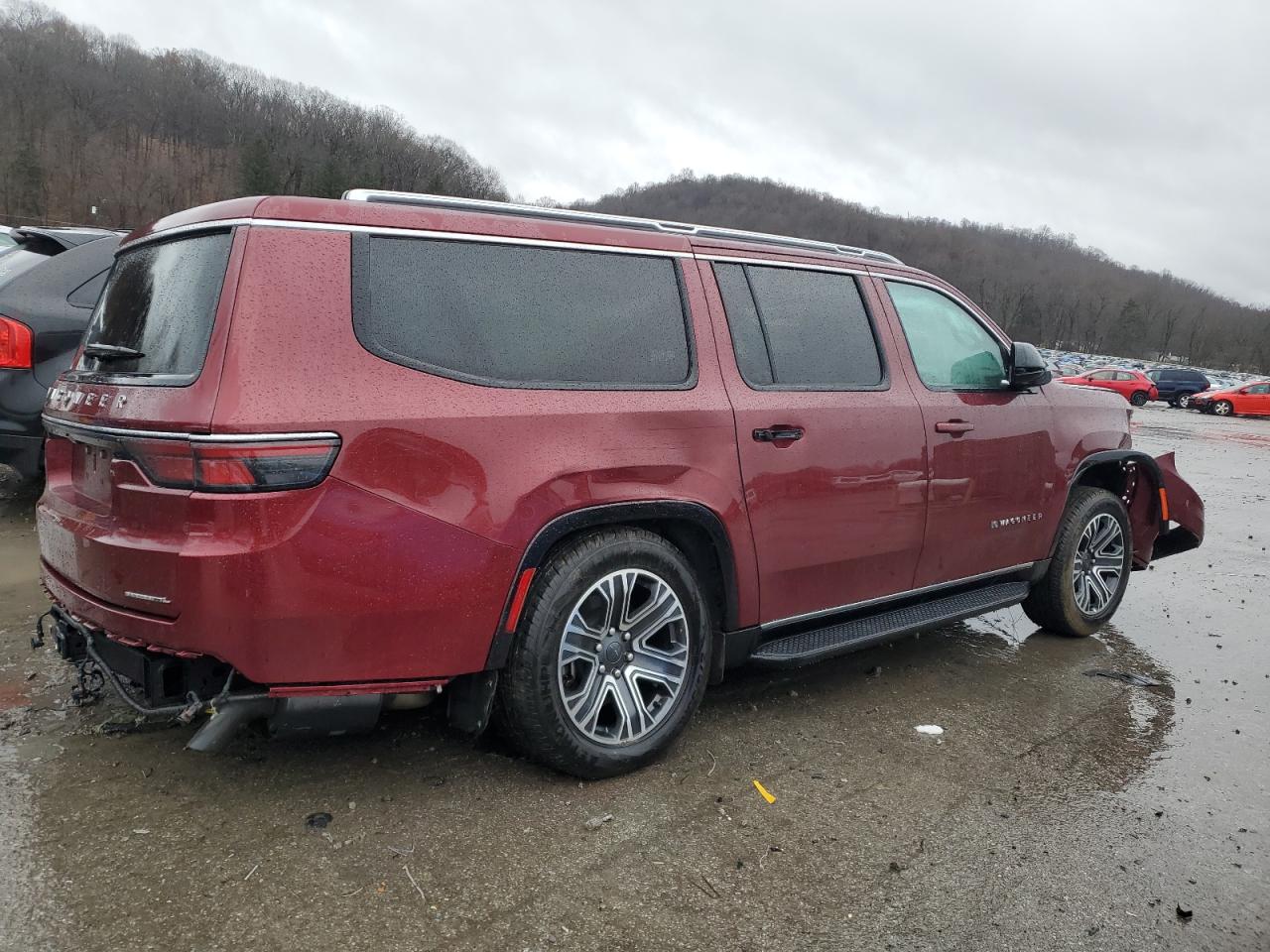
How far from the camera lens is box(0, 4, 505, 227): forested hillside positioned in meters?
78.7

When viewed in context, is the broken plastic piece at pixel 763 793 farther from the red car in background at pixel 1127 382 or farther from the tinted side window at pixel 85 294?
the red car in background at pixel 1127 382

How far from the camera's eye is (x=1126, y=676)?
4.41 m

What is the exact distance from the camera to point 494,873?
2477 mm

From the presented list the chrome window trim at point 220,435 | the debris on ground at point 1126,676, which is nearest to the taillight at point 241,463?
the chrome window trim at point 220,435

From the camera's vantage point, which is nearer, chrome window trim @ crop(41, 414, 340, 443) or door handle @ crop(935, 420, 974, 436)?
chrome window trim @ crop(41, 414, 340, 443)

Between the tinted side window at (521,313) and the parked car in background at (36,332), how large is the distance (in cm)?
323

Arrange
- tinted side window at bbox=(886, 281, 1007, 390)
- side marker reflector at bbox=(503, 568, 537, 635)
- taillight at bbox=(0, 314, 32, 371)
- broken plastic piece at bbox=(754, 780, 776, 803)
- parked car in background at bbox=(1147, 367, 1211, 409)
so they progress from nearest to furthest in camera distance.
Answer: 1. side marker reflector at bbox=(503, 568, 537, 635)
2. broken plastic piece at bbox=(754, 780, 776, 803)
3. tinted side window at bbox=(886, 281, 1007, 390)
4. taillight at bbox=(0, 314, 32, 371)
5. parked car in background at bbox=(1147, 367, 1211, 409)

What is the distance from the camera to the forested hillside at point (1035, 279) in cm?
8475

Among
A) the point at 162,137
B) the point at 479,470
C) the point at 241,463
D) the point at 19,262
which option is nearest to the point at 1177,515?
the point at 479,470

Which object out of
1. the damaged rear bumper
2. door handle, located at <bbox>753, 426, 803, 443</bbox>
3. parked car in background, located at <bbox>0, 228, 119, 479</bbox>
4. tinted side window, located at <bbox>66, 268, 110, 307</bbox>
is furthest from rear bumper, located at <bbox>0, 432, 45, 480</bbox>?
the damaged rear bumper

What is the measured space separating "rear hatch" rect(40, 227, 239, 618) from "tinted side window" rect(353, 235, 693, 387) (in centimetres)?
41

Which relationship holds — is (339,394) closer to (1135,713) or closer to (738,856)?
(738,856)

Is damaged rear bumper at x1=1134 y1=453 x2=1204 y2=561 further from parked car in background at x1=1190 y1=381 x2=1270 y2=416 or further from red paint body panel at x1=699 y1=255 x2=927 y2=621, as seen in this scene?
parked car in background at x1=1190 y1=381 x2=1270 y2=416

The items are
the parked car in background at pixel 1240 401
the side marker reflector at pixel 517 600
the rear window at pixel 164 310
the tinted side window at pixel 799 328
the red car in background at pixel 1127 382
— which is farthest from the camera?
the red car in background at pixel 1127 382
